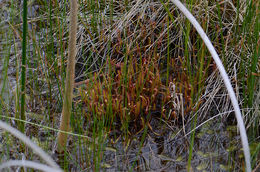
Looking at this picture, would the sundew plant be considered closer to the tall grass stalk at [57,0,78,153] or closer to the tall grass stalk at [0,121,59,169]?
the tall grass stalk at [57,0,78,153]

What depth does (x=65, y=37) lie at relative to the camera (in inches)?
106

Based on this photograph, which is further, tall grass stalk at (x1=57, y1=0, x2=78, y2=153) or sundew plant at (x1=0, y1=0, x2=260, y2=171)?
sundew plant at (x1=0, y1=0, x2=260, y2=171)

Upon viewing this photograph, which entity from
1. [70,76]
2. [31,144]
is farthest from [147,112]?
[31,144]

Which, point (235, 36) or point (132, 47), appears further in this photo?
point (132, 47)

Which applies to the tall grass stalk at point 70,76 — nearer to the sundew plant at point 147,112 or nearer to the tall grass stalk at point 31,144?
the sundew plant at point 147,112

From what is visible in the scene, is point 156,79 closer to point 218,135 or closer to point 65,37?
point 218,135

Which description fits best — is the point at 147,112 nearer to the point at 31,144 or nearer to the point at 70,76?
the point at 70,76

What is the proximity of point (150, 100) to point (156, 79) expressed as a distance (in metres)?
0.15

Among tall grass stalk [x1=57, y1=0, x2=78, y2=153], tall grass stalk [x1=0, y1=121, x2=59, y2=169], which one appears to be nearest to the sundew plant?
tall grass stalk [x1=57, y1=0, x2=78, y2=153]

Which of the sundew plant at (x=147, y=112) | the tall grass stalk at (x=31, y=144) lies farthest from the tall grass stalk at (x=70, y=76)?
the tall grass stalk at (x=31, y=144)

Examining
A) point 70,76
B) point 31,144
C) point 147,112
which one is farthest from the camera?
point 147,112

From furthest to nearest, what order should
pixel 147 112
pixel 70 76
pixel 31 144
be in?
pixel 147 112
pixel 70 76
pixel 31 144

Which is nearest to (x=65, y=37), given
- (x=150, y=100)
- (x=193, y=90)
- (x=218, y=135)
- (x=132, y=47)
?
(x=132, y=47)

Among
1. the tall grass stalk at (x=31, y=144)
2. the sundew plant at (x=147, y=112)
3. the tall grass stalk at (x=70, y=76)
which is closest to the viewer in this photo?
the tall grass stalk at (x=31, y=144)
